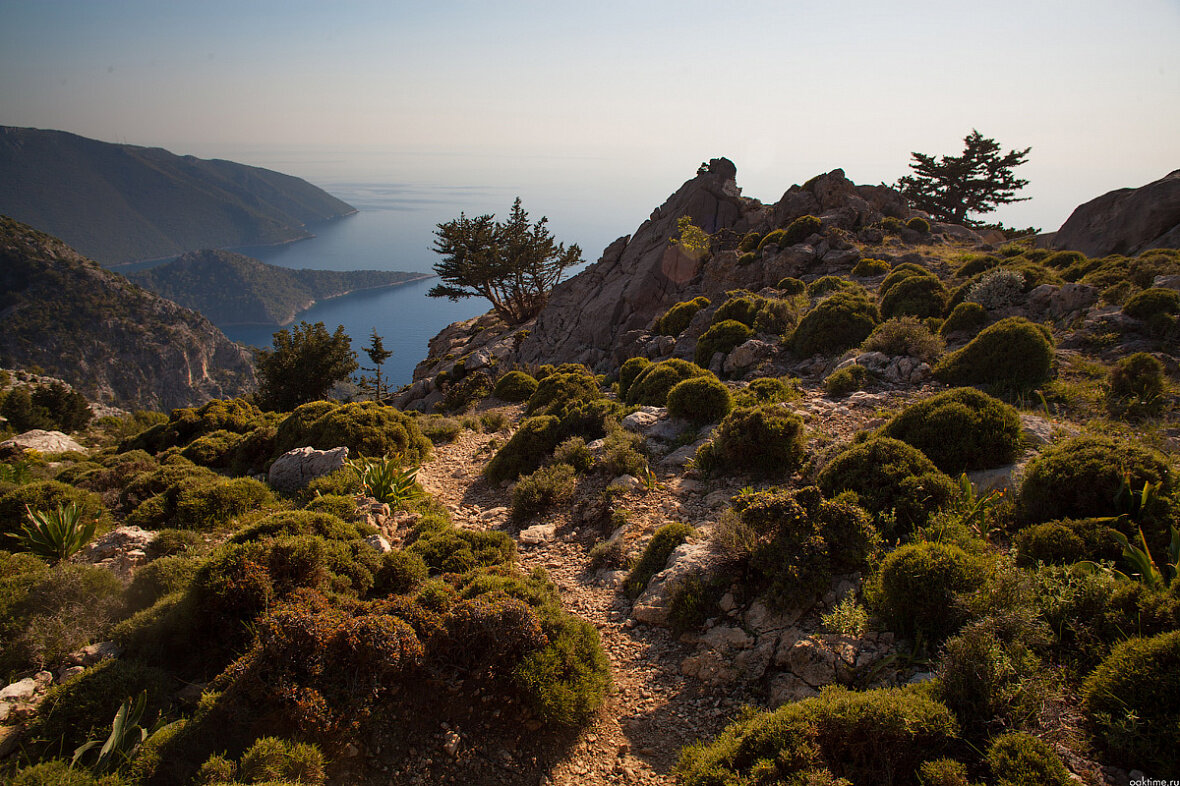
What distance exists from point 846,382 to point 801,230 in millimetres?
20660

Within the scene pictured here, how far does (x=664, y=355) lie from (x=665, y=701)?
Result: 17.0 meters

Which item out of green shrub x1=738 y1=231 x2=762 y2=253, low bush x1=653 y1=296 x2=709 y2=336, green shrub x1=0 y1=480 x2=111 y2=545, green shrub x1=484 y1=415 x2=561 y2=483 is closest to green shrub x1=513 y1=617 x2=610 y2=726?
green shrub x1=484 y1=415 x2=561 y2=483

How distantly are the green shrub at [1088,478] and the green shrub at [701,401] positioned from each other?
5940 millimetres

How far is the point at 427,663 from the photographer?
4879 millimetres

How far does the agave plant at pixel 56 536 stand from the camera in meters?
7.12

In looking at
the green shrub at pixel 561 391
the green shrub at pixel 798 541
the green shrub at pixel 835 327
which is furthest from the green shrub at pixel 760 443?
the green shrub at pixel 835 327

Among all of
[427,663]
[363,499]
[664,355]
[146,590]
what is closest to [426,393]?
[664,355]

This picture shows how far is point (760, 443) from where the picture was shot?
9.05m

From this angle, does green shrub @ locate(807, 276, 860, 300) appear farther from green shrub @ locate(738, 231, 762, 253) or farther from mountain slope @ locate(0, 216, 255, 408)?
mountain slope @ locate(0, 216, 255, 408)

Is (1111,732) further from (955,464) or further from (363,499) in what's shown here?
(363,499)

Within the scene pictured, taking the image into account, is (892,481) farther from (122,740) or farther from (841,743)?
(122,740)

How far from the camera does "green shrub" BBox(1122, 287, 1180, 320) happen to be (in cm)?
1185

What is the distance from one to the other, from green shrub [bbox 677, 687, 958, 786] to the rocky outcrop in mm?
26048

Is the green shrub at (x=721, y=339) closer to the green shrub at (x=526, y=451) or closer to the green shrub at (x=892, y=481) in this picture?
the green shrub at (x=526, y=451)
